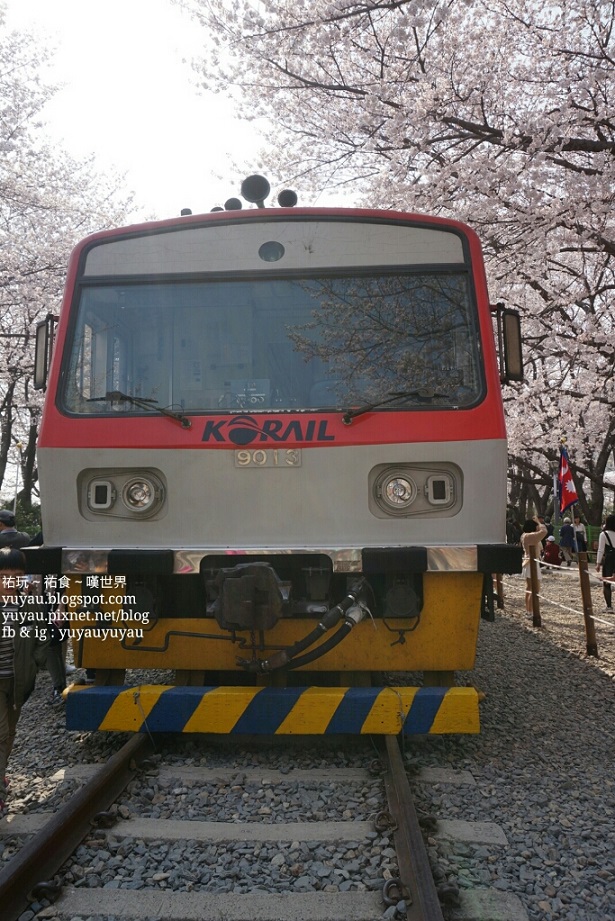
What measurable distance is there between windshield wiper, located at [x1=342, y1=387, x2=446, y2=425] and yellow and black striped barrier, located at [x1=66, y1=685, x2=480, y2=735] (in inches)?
56.2

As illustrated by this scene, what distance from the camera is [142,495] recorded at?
4254 mm

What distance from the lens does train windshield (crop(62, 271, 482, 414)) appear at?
14.0ft

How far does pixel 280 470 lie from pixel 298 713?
4.10 feet

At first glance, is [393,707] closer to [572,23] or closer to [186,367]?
[186,367]

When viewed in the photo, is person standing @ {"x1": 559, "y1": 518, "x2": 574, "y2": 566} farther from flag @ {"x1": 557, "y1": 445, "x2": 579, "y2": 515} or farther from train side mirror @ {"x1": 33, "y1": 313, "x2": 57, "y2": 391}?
train side mirror @ {"x1": 33, "y1": 313, "x2": 57, "y2": 391}

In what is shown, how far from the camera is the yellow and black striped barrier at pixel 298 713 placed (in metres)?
4.09

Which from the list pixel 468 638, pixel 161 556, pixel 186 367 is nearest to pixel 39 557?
pixel 161 556

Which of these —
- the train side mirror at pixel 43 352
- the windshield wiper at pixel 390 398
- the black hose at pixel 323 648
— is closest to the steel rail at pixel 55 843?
the black hose at pixel 323 648

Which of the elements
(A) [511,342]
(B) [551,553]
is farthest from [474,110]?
(B) [551,553]

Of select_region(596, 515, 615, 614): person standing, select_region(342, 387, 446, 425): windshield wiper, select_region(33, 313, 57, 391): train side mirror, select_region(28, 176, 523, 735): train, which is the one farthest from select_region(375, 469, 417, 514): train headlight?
select_region(596, 515, 615, 614): person standing

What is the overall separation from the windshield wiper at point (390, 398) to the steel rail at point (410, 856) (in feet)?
5.67

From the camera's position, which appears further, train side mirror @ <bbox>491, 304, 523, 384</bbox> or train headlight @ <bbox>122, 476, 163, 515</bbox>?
train side mirror @ <bbox>491, 304, 523, 384</bbox>

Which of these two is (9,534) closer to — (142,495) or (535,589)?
(142,495)

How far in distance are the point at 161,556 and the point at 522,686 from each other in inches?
138
